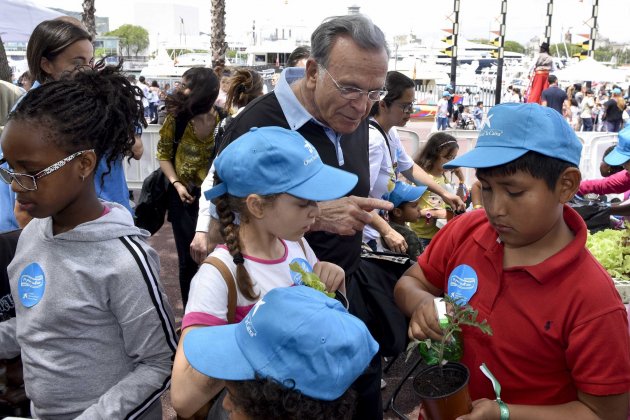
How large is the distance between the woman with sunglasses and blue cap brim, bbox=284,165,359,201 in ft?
4.48

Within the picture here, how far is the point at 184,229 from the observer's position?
498cm

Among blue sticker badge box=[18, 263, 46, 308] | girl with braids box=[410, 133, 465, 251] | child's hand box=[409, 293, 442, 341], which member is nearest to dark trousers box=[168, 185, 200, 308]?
girl with braids box=[410, 133, 465, 251]

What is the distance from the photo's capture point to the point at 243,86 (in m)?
5.34

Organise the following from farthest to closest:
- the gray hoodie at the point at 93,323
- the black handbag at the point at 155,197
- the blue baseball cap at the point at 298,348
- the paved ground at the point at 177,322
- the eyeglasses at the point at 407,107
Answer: the black handbag at the point at 155,197, the eyeglasses at the point at 407,107, the paved ground at the point at 177,322, the gray hoodie at the point at 93,323, the blue baseball cap at the point at 298,348

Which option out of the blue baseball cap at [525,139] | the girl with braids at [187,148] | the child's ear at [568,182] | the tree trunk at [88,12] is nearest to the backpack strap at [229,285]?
the blue baseball cap at [525,139]

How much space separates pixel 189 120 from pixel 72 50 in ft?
Answer: 5.23

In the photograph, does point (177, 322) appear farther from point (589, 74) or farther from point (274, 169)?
point (589, 74)

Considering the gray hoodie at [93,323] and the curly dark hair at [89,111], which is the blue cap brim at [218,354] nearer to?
the gray hoodie at [93,323]

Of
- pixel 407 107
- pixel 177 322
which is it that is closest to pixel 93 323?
pixel 407 107

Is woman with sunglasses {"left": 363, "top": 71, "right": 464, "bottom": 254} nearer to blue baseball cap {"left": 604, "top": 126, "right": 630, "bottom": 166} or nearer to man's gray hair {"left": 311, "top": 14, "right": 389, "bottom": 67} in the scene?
man's gray hair {"left": 311, "top": 14, "right": 389, "bottom": 67}

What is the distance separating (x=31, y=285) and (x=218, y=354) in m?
0.80

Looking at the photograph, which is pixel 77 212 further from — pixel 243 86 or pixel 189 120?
pixel 243 86

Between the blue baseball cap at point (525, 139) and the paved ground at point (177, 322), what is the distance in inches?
112

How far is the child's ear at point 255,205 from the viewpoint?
207 centimetres
